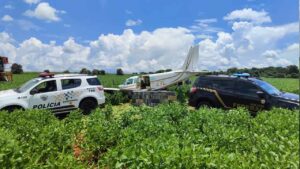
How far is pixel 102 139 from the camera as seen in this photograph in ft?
19.5

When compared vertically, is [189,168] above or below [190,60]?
below

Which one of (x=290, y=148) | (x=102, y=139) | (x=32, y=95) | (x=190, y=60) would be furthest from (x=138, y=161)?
(x=190, y=60)

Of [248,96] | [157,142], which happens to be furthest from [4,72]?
[157,142]

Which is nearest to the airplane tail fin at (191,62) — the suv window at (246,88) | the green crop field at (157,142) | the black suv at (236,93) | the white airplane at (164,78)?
the white airplane at (164,78)

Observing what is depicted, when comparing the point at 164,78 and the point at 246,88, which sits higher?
the point at 164,78

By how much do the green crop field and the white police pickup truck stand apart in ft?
19.0

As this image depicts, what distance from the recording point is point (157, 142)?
392 centimetres

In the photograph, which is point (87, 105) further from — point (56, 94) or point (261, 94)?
point (261, 94)

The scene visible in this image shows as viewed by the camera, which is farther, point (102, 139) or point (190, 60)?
point (190, 60)

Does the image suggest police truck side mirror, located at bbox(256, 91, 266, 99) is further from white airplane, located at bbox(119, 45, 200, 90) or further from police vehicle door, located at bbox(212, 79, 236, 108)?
white airplane, located at bbox(119, 45, 200, 90)

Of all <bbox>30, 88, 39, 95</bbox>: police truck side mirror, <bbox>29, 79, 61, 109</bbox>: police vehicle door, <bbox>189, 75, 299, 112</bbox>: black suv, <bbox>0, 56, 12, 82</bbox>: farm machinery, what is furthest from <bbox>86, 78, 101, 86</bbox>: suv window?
<bbox>0, 56, 12, 82</bbox>: farm machinery

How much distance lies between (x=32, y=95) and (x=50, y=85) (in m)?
1.00

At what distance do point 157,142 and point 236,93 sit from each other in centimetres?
982

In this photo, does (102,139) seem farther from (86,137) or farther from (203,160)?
(203,160)
